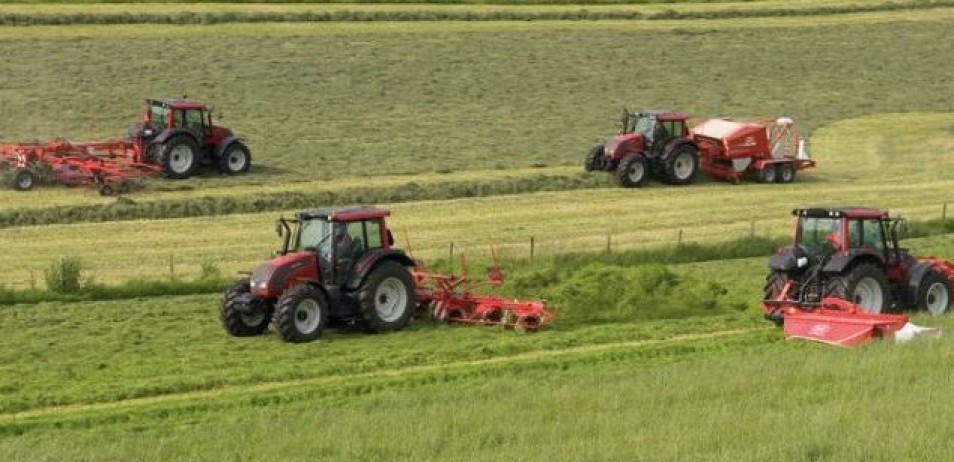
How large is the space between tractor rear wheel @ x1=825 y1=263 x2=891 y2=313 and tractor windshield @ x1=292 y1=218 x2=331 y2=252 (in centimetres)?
679

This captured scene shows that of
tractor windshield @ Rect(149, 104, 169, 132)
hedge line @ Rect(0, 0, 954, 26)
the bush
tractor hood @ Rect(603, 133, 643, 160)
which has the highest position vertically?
hedge line @ Rect(0, 0, 954, 26)

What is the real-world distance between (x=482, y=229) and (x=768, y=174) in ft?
35.2

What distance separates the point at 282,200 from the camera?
37.4 metres

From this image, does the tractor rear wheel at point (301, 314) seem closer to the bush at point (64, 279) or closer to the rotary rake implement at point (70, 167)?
the bush at point (64, 279)

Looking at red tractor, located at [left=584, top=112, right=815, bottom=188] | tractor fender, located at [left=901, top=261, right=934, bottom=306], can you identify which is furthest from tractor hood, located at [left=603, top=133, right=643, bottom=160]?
tractor fender, located at [left=901, top=261, right=934, bottom=306]

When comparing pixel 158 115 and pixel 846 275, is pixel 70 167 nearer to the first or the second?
pixel 158 115

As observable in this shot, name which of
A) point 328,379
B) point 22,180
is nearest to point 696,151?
point 22,180

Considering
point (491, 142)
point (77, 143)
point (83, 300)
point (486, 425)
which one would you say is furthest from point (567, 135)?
point (486, 425)

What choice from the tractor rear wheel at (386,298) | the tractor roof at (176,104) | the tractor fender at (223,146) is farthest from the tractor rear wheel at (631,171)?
the tractor rear wheel at (386,298)

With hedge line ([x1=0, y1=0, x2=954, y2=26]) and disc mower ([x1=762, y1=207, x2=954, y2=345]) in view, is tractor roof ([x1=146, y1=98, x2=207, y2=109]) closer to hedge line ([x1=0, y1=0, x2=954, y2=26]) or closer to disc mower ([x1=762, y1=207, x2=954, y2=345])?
hedge line ([x1=0, y1=0, x2=954, y2=26])

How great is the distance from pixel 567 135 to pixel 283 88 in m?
8.21

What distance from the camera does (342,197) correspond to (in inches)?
1496

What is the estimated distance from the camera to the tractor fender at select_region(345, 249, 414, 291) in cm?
2412

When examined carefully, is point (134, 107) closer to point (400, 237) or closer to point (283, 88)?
point (283, 88)
